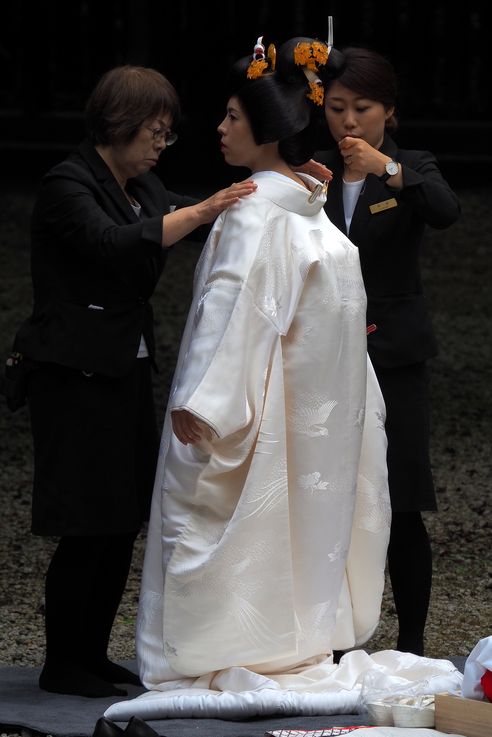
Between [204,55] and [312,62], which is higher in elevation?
[204,55]

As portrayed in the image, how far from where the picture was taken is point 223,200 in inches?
130

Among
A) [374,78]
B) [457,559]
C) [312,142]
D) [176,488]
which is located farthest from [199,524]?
[457,559]

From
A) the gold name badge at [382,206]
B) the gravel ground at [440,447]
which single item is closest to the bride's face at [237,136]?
the gold name badge at [382,206]

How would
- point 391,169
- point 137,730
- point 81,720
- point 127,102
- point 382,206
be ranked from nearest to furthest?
point 137,730 → point 81,720 → point 127,102 → point 391,169 → point 382,206

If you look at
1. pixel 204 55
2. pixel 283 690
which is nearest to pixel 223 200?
pixel 283 690

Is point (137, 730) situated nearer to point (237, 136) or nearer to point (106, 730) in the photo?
point (106, 730)

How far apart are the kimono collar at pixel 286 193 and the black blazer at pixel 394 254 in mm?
406

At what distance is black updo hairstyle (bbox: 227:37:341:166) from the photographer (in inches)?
130

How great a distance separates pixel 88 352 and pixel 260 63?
31.6 inches

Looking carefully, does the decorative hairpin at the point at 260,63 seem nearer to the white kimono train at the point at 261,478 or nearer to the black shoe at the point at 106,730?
the white kimono train at the point at 261,478

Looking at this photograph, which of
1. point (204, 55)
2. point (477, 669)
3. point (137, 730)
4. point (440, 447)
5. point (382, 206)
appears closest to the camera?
point (137, 730)

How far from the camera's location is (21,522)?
5.83 meters

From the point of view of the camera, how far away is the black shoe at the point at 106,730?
2.79m

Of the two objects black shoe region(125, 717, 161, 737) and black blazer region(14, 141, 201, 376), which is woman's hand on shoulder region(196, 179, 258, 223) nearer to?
black blazer region(14, 141, 201, 376)
